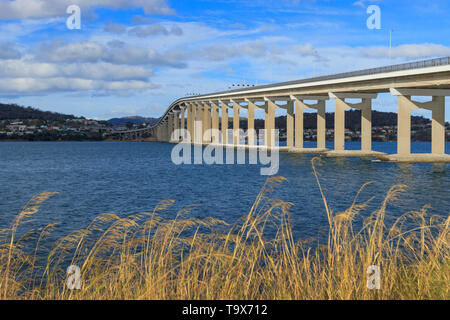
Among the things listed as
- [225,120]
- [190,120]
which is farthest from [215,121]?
[190,120]

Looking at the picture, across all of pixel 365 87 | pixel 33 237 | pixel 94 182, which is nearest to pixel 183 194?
pixel 94 182

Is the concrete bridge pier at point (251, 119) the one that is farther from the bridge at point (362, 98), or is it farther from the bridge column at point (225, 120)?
the bridge column at point (225, 120)

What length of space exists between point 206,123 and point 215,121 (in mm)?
6002

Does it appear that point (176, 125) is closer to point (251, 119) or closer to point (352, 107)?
point (251, 119)

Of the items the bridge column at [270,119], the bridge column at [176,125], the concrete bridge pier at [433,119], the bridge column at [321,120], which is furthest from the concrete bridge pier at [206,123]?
the concrete bridge pier at [433,119]

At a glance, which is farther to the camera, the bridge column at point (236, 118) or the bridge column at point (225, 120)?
the bridge column at point (225, 120)

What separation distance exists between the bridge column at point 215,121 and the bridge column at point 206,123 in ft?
7.73

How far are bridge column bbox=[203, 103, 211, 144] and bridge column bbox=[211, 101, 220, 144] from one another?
2356 millimetres

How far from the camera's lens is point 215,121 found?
14062 cm

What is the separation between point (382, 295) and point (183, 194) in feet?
97.5

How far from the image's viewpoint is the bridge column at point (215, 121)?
137 meters

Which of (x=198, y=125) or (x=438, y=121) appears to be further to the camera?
(x=198, y=125)

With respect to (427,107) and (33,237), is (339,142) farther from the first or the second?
(33,237)
